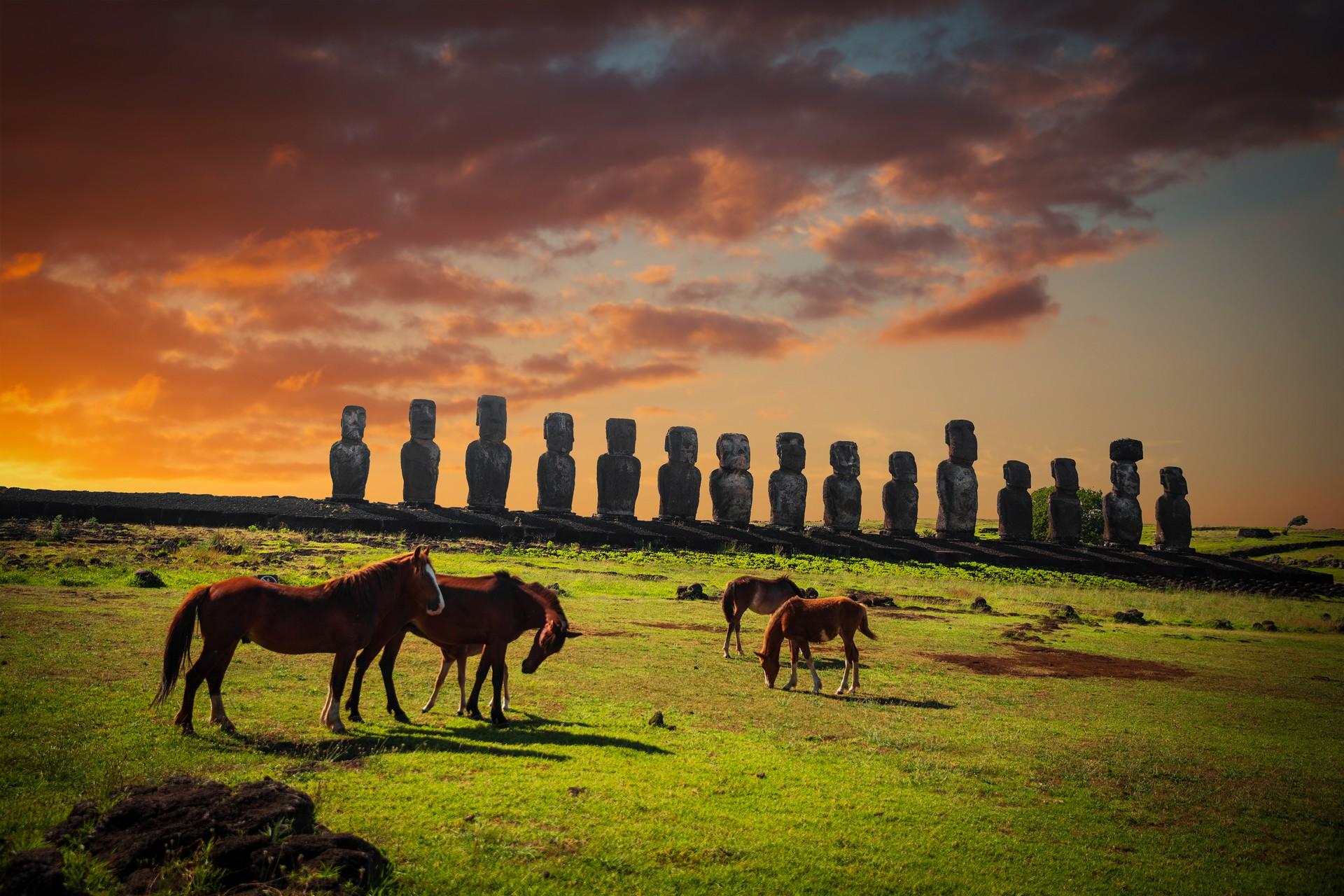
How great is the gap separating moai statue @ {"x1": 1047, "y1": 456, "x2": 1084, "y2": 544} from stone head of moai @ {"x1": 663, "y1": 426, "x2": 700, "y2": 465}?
21445 mm

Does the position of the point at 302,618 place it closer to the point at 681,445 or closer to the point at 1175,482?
the point at 681,445

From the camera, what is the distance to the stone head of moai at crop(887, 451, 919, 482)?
5156 centimetres

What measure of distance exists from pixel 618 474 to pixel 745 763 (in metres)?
41.8

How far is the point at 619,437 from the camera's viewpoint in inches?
2002

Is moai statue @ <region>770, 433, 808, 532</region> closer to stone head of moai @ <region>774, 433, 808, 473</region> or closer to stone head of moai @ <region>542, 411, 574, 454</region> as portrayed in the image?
stone head of moai @ <region>774, 433, 808, 473</region>


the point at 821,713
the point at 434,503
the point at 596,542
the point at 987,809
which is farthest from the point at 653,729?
the point at 434,503

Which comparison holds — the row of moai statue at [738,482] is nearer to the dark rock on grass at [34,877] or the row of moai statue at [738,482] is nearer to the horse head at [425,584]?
the horse head at [425,584]

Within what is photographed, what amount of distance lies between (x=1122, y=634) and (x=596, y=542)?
25.2 m

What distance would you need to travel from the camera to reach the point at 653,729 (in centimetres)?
992

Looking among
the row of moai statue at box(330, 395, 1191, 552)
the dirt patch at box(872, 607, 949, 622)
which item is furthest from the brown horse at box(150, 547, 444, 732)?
the row of moai statue at box(330, 395, 1191, 552)

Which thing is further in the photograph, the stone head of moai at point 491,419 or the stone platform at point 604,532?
the stone head of moai at point 491,419

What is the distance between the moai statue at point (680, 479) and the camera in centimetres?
5034

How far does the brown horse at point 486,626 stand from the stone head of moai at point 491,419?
40.0 metres

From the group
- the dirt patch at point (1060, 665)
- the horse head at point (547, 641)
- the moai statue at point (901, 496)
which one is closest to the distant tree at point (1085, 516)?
the moai statue at point (901, 496)
